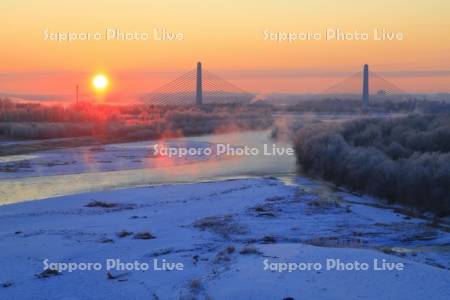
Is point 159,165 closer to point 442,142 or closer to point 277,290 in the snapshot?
point 442,142

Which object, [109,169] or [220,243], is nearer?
[220,243]

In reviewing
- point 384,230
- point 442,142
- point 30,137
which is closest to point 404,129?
point 442,142

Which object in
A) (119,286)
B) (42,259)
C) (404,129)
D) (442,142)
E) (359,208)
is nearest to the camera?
(119,286)

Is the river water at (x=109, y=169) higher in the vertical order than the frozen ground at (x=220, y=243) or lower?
higher

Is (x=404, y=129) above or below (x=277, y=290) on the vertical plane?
above

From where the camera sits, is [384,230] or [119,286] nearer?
[119,286]

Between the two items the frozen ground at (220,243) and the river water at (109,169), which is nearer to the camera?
the frozen ground at (220,243)

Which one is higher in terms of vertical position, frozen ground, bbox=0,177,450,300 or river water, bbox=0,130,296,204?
river water, bbox=0,130,296,204

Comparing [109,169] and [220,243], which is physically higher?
[109,169]
